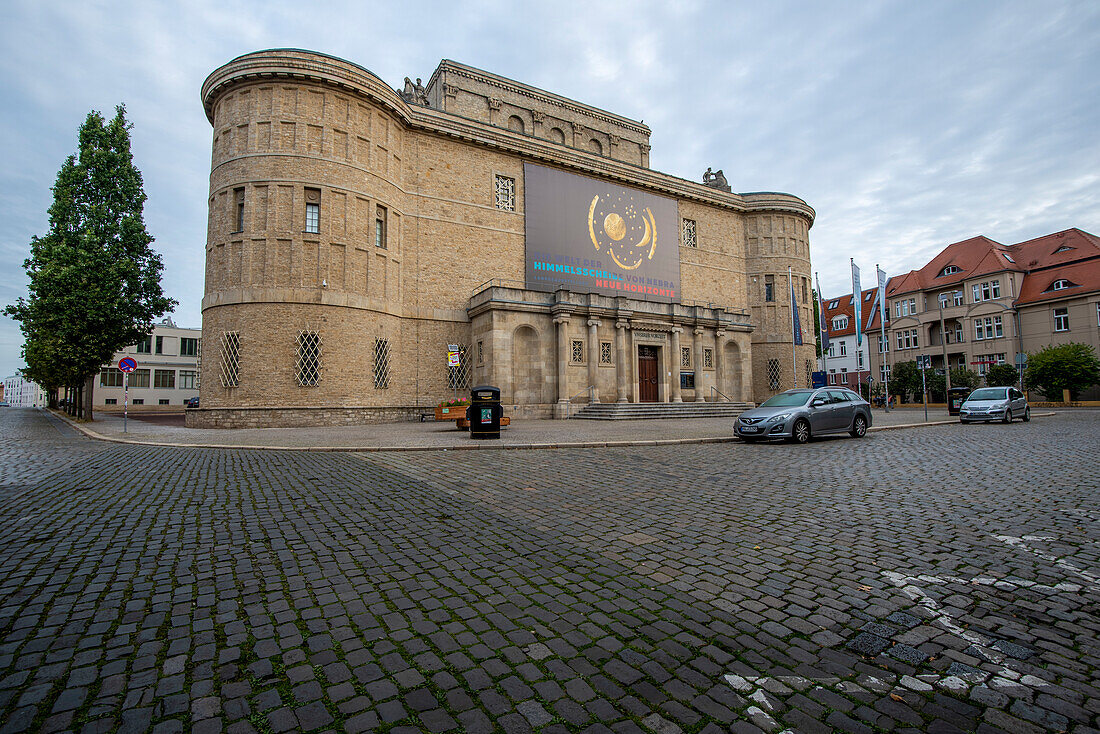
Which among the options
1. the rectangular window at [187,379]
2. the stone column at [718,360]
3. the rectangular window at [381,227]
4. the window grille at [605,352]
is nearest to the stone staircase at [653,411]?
the window grille at [605,352]

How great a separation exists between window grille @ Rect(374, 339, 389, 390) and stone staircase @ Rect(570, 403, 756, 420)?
9.55 meters

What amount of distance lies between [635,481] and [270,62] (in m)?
25.9

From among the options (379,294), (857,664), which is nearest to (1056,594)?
(857,664)

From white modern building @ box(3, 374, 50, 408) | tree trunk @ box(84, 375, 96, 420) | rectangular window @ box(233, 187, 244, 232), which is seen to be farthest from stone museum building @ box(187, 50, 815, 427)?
white modern building @ box(3, 374, 50, 408)

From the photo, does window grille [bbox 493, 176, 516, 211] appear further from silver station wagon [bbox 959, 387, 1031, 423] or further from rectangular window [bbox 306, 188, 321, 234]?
silver station wagon [bbox 959, 387, 1031, 423]

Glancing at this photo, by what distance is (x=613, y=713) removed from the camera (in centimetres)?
221

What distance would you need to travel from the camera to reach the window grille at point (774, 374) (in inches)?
1539

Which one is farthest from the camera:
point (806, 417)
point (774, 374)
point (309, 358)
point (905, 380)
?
point (905, 380)

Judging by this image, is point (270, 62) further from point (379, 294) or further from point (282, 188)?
point (379, 294)

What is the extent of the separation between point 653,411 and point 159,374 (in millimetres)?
57866

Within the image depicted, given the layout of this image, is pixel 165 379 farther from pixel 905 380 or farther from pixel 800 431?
pixel 905 380

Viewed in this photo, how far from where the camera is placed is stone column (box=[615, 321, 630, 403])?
92.7 feet

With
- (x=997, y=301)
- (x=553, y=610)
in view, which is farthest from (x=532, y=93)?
(x=997, y=301)

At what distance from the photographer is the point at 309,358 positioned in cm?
2278
